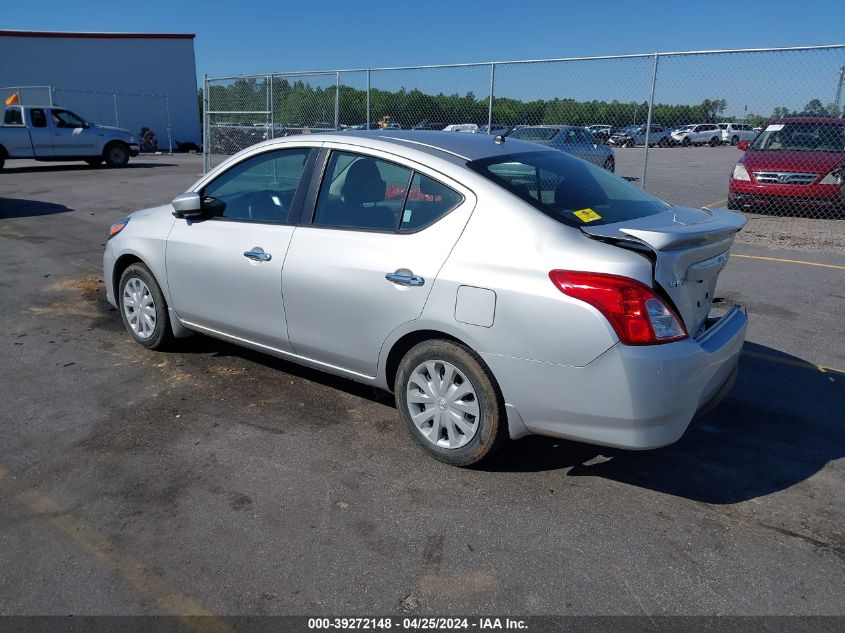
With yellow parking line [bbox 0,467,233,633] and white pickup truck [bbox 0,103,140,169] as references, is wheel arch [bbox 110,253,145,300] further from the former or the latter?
white pickup truck [bbox 0,103,140,169]

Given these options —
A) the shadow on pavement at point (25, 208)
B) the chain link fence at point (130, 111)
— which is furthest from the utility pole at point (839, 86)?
the chain link fence at point (130, 111)

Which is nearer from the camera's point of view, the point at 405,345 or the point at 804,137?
the point at 405,345

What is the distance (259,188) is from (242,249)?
0.51 m

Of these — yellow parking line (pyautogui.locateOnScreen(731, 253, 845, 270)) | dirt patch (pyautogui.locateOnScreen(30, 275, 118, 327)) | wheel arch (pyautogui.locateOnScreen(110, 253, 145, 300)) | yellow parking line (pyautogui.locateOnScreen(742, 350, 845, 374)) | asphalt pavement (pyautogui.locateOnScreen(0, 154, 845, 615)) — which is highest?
wheel arch (pyautogui.locateOnScreen(110, 253, 145, 300))

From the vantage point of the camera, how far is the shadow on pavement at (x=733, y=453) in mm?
3576

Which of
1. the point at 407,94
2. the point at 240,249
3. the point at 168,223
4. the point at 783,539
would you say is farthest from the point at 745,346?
the point at 407,94

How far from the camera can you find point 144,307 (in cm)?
526

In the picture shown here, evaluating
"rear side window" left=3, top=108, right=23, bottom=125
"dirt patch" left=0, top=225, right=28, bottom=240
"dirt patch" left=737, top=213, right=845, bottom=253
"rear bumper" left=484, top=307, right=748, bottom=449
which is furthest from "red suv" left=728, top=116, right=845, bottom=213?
"rear side window" left=3, top=108, right=23, bottom=125

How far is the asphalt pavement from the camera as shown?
2729mm

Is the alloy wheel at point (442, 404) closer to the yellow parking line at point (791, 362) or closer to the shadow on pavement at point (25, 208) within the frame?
the yellow parking line at point (791, 362)

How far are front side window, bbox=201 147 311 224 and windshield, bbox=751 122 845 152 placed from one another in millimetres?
10422

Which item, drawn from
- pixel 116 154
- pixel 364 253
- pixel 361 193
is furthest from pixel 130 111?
pixel 364 253

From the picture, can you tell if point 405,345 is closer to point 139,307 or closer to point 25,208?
point 139,307

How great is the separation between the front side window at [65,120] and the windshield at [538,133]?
657 inches
